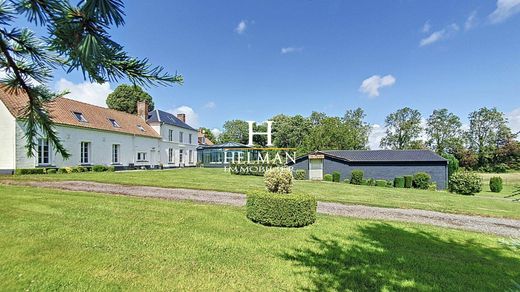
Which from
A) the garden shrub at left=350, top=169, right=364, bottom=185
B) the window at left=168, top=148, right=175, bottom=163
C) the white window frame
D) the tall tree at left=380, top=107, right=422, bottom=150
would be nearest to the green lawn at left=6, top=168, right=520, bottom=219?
the white window frame

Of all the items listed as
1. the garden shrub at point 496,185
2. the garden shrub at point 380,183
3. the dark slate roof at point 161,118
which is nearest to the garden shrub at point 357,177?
the garden shrub at point 380,183

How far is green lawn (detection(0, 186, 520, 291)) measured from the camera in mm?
3699

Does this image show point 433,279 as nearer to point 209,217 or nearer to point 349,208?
point 209,217

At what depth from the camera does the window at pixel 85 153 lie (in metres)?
21.9

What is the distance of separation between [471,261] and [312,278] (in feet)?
11.9

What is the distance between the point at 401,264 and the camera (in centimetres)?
476

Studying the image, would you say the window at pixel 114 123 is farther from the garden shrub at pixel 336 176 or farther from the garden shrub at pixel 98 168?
the garden shrub at pixel 336 176

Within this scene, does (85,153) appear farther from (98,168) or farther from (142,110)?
(142,110)

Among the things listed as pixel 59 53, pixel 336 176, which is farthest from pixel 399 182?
pixel 59 53

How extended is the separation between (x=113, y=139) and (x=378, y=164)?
26.8 metres

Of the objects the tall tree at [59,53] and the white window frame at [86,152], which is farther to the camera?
the white window frame at [86,152]

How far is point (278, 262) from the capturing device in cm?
452

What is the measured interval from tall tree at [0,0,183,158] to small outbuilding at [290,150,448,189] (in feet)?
90.1

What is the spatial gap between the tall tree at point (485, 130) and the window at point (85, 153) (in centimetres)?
6178
